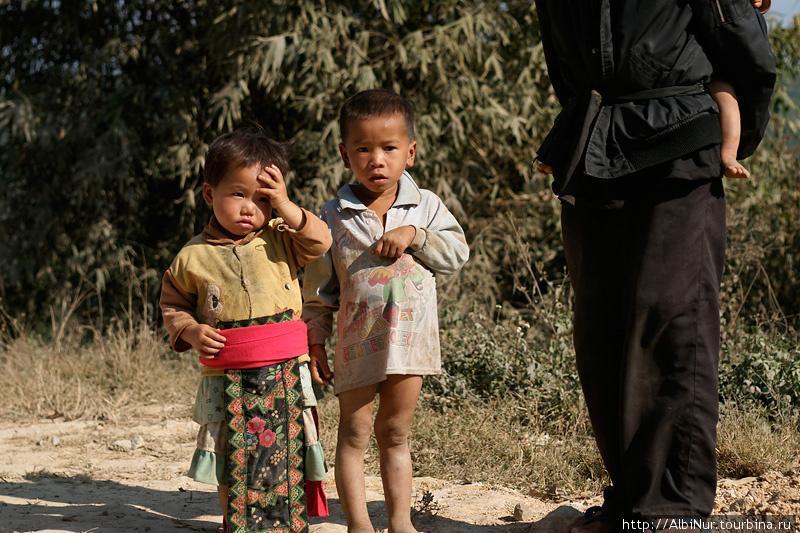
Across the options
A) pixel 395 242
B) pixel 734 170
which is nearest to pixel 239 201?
pixel 395 242

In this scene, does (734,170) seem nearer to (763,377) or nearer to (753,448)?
(753,448)

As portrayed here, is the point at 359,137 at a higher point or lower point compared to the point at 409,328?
higher

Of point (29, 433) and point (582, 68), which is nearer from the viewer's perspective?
point (582, 68)

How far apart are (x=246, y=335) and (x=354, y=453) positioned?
0.55m

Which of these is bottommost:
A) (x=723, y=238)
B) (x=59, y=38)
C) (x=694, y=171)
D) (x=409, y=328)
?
(x=409, y=328)

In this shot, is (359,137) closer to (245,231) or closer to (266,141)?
(266,141)

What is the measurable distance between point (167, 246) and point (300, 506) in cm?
488

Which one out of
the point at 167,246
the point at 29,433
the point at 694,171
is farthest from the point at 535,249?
the point at 694,171

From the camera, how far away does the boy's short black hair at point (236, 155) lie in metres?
2.54

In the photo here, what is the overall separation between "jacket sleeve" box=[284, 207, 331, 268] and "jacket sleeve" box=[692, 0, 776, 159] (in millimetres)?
1268

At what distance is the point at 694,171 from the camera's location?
2.26m

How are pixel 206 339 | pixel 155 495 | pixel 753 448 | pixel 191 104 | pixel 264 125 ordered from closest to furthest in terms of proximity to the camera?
pixel 206 339 < pixel 753 448 < pixel 155 495 < pixel 191 104 < pixel 264 125

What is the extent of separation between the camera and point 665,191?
232cm

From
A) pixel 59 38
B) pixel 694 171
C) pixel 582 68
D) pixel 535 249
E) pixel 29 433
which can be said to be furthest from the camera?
pixel 59 38
